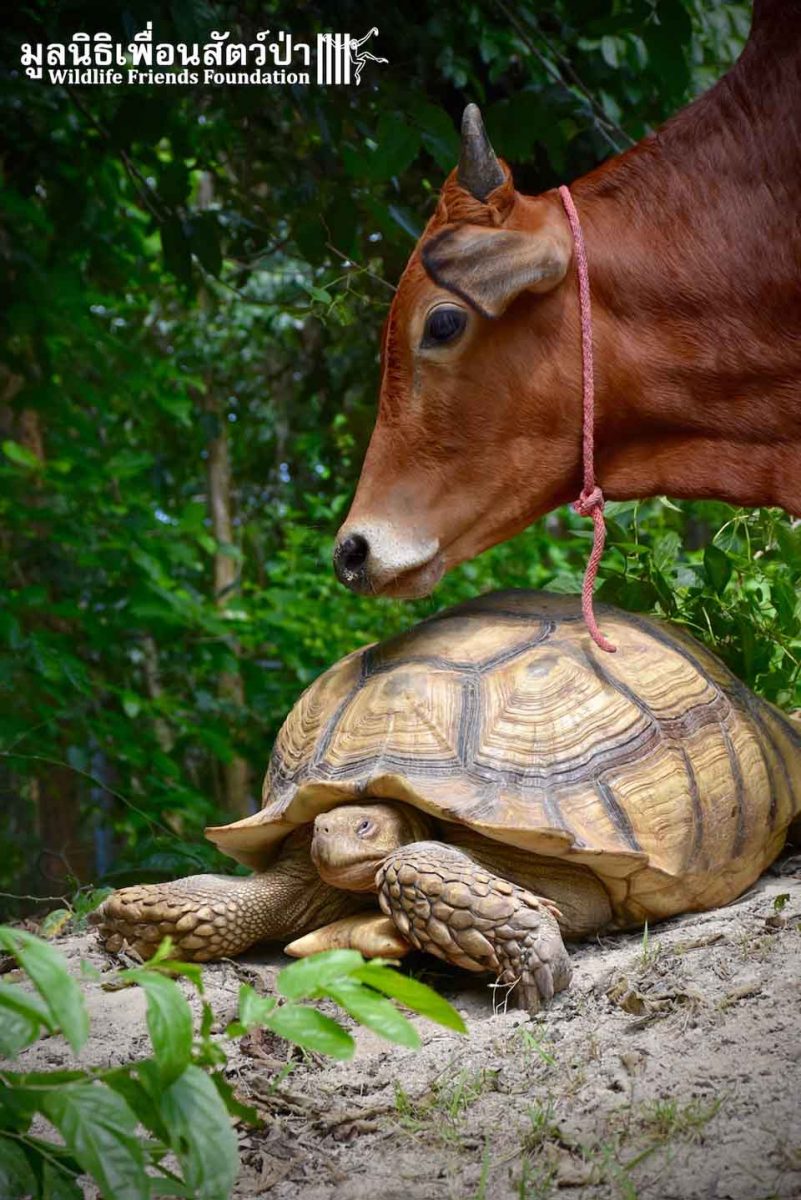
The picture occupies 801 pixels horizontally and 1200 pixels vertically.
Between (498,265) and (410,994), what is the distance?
1.76 metres

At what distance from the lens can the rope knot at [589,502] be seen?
2.82 m

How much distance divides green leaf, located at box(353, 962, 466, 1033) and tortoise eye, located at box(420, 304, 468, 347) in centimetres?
169

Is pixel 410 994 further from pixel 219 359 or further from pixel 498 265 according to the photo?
pixel 219 359

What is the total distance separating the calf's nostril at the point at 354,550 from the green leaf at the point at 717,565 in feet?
4.60

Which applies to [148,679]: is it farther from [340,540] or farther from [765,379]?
[765,379]

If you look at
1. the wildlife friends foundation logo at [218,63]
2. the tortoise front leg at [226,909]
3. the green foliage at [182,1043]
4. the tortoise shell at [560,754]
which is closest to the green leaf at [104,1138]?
the green foliage at [182,1043]

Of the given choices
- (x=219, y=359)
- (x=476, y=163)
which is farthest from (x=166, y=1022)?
(x=219, y=359)

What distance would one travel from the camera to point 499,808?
275 cm

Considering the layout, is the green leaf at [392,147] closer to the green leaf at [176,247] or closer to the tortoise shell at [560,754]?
the green leaf at [176,247]

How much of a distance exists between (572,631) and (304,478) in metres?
5.67

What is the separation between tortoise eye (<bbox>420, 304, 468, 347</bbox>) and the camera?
271cm

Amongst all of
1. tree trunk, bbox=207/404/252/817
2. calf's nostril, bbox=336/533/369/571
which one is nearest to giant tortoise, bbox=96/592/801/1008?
calf's nostril, bbox=336/533/369/571

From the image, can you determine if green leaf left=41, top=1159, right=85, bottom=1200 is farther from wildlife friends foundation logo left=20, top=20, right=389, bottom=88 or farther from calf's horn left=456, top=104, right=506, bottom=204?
wildlife friends foundation logo left=20, top=20, right=389, bottom=88

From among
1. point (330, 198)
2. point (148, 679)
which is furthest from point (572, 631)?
point (148, 679)
